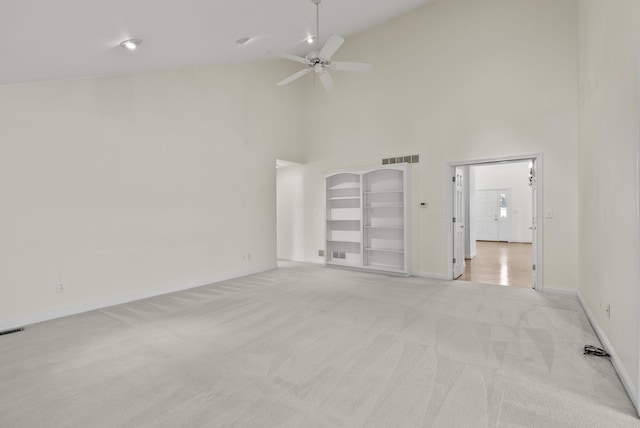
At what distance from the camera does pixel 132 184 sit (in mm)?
4500

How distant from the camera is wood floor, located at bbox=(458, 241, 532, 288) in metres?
5.60

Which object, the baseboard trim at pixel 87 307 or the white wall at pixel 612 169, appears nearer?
the white wall at pixel 612 169

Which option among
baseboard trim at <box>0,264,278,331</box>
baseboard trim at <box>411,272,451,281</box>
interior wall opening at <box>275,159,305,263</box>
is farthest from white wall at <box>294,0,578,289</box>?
baseboard trim at <box>0,264,278,331</box>

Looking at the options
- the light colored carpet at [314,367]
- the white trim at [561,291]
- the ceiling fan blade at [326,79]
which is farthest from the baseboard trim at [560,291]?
the ceiling fan blade at [326,79]

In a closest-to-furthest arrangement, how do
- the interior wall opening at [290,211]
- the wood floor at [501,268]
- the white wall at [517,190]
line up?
the wood floor at [501,268] < the interior wall opening at [290,211] < the white wall at [517,190]

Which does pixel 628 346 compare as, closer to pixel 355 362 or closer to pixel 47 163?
pixel 355 362

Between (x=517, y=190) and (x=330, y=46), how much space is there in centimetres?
1096

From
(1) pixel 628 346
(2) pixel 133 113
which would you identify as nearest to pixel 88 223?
(2) pixel 133 113

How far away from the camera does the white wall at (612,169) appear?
209 cm

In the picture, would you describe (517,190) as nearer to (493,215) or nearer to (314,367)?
(493,215)

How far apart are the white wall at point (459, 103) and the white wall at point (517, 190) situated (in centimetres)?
657

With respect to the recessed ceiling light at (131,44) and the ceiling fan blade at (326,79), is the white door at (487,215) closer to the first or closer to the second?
the ceiling fan blade at (326,79)

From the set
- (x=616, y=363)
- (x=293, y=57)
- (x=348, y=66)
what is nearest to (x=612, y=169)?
(x=616, y=363)

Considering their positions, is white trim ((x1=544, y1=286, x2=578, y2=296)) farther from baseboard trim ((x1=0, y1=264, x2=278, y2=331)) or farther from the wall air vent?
baseboard trim ((x1=0, y1=264, x2=278, y2=331))
